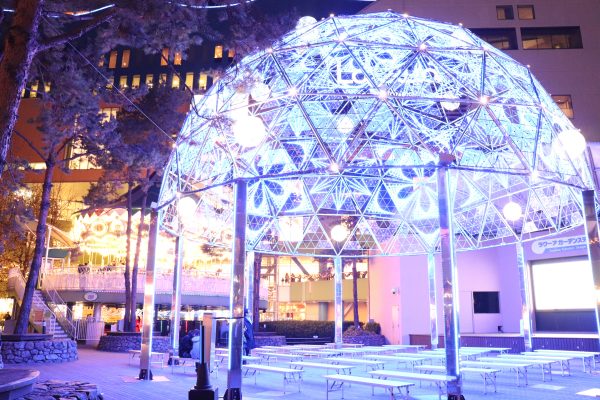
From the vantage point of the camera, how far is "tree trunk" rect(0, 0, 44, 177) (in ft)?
35.2

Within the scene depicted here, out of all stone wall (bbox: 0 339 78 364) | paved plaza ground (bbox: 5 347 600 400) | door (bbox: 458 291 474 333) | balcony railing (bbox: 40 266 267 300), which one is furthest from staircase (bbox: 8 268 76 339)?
door (bbox: 458 291 474 333)

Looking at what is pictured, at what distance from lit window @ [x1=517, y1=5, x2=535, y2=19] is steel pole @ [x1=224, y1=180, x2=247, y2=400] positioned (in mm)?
32966

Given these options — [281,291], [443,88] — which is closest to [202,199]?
[443,88]

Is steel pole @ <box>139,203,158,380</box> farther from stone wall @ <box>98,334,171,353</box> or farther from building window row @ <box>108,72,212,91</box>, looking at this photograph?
building window row @ <box>108,72,212,91</box>

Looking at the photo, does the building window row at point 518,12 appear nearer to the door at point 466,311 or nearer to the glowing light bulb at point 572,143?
the door at point 466,311

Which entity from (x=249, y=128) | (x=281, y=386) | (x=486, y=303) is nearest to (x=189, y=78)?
(x=486, y=303)

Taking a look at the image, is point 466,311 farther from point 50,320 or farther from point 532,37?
point 50,320

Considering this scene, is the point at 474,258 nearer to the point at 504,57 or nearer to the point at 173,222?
the point at 504,57

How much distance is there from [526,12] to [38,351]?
3763 centimetres

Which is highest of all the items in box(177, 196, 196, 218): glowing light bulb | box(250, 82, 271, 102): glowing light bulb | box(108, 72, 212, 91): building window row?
box(108, 72, 212, 91): building window row

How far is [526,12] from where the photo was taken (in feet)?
125

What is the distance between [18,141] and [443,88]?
171 feet

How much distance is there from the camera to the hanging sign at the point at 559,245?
26.0 m

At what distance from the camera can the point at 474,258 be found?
31.7 m
